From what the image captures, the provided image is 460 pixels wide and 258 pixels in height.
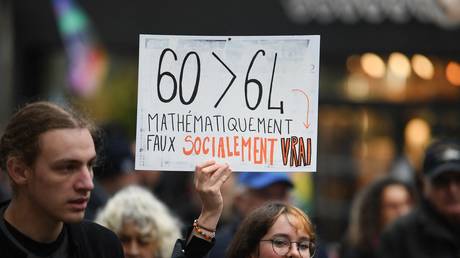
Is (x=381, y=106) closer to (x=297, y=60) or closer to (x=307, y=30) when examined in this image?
(x=307, y=30)

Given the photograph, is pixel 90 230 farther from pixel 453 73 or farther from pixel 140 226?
pixel 453 73

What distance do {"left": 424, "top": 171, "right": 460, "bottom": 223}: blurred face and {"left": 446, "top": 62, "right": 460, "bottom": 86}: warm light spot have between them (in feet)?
21.6

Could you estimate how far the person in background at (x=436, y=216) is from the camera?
22.8ft

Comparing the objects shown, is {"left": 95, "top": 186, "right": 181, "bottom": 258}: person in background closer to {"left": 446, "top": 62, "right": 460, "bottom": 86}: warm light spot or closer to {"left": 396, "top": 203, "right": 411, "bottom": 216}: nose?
{"left": 396, "top": 203, "right": 411, "bottom": 216}: nose

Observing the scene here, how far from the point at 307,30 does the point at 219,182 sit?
971 centimetres

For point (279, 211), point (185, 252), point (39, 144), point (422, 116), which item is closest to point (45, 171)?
point (39, 144)

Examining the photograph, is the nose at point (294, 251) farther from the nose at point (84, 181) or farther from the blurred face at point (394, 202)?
the blurred face at point (394, 202)

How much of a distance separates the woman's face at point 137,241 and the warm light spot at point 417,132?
7.79 meters

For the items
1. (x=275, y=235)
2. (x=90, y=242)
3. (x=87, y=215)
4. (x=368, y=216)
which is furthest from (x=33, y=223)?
(x=368, y=216)

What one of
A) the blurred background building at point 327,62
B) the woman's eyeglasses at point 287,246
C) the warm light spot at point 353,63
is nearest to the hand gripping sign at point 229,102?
the woman's eyeglasses at point 287,246

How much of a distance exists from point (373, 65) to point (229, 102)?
945 centimetres

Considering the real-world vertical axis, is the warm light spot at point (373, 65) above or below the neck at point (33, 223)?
above

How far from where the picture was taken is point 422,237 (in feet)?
23.2

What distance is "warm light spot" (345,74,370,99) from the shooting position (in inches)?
538
